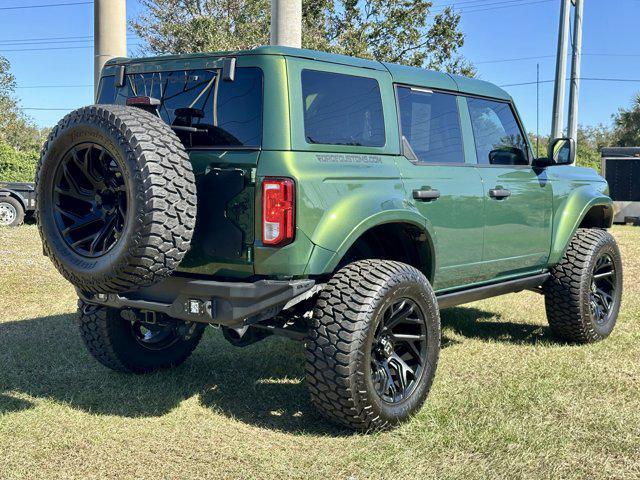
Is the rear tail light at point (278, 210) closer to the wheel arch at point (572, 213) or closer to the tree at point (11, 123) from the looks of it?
the wheel arch at point (572, 213)

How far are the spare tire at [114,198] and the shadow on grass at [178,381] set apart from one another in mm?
1087

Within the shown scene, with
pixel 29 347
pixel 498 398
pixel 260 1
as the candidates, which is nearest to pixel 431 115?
pixel 498 398

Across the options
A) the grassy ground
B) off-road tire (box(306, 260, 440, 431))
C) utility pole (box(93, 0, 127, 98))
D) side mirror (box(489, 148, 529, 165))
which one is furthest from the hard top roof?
utility pole (box(93, 0, 127, 98))

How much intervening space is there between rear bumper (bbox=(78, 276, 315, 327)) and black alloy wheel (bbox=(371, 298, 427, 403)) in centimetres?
58

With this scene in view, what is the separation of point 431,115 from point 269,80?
4.67 ft

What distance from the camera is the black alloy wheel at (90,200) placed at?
3594mm

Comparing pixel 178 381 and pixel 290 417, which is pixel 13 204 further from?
pixel 290 417

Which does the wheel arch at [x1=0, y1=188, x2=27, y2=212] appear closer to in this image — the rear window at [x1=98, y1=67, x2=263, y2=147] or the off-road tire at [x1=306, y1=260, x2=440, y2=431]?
the rear window at [x1=98, y1=67, x2=263, y2=147]

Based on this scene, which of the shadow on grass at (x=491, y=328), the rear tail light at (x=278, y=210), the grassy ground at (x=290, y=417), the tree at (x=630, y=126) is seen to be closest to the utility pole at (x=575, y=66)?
the shadow on grass at (x=491, y=328)

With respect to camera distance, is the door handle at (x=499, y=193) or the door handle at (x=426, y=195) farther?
the door handle at (x=499, y=193)

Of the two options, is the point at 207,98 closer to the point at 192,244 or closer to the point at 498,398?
the point at 192,244

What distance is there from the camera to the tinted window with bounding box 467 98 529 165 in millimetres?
5020

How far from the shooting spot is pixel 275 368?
511 centimetres

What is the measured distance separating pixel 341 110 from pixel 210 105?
2.39 feet
